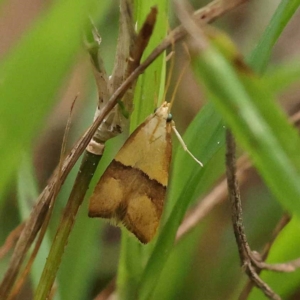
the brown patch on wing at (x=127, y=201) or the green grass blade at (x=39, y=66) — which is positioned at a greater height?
the green grass blade at (x=39, y=66)

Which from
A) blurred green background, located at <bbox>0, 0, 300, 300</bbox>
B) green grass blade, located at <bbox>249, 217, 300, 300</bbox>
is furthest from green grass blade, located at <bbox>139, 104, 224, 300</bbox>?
green grass blade, located at <bbox>249, 217, 300, 300</bbox>

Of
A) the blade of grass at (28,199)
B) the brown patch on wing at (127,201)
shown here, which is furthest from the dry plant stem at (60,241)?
the blade of grass at (28,199)

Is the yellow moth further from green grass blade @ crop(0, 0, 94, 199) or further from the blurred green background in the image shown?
green grass blade @ crop(0, 0, 94, 199)

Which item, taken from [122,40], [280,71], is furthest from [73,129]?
[280,71]

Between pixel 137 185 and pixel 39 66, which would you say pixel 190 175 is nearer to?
pixel 137 185

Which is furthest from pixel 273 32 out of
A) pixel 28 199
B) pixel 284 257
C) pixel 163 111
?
pixel 28 199

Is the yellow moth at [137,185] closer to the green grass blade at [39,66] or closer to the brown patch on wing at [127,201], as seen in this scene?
the brown patch on wing at [127,201]
